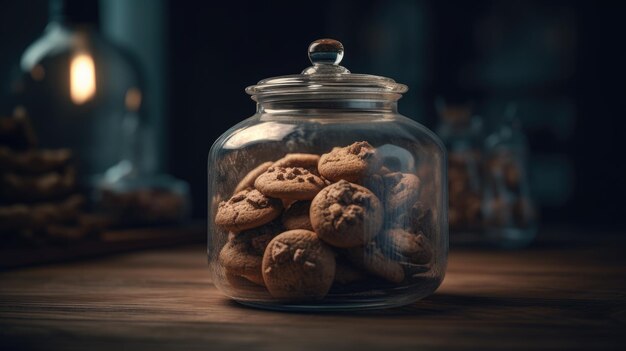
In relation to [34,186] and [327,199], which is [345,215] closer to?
[327,199]

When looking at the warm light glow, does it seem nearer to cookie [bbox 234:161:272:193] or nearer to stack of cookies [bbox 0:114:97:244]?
stack of cookies [bbox 0:114:97:244]

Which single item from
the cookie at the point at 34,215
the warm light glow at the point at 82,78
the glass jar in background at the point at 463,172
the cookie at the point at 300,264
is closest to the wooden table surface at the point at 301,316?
the cookie at the point at 300,264

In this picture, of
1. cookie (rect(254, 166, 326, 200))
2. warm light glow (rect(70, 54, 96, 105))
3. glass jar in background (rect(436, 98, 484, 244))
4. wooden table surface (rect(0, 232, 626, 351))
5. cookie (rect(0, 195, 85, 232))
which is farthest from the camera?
warm light glow (rect(70, 54, 96, 105))

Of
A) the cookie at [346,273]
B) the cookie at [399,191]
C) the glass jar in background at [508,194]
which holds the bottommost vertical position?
the glass jar in background at [508,194]

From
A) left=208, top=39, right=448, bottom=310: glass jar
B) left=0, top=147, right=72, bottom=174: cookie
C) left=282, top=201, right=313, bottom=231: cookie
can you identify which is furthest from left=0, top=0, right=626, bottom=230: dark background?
left=282, top=201, right=313, bottom=231: cookie

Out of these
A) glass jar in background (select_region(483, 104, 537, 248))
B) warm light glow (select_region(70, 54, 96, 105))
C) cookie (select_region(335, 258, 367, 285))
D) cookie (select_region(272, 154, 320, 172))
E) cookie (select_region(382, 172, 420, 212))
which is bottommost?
glass jar in background (select_region(483, 104, 537, 248))

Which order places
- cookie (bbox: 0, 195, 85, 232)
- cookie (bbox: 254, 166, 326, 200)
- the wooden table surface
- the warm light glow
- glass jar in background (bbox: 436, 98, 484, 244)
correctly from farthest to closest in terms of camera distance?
the warm light glow → glass jar in background (bbox: 436, 98, 484, 244) → cookie (bbox: 0, 195, 85, 232) → cookie (bbox: 254, 166, 326, 200) → the wooden table surface

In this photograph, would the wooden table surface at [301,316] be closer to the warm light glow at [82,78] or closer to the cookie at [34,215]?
the cookie at [34,215]

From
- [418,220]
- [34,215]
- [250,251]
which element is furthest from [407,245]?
[34,215]
